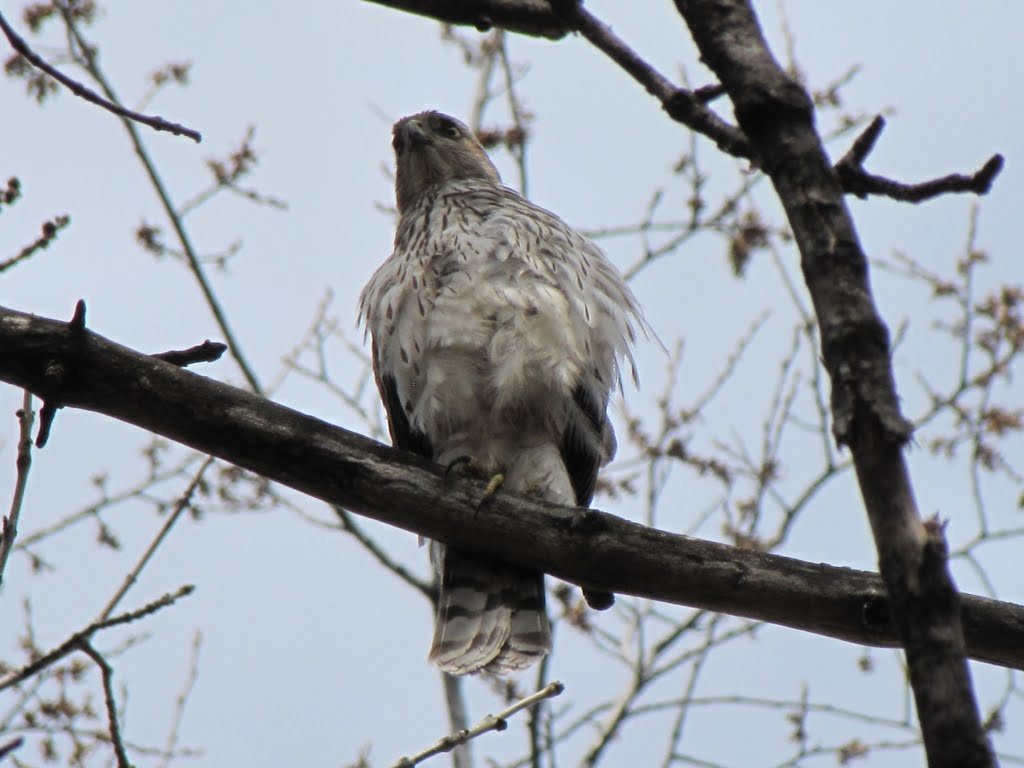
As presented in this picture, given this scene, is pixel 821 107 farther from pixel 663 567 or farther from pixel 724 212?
pixel 663 567

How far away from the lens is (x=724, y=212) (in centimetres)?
636

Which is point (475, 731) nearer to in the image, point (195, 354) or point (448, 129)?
point (195, 354)

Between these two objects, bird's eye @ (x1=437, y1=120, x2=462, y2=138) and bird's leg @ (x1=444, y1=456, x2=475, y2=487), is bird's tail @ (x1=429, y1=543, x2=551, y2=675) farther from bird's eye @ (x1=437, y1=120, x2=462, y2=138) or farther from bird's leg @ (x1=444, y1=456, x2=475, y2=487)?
bird's eye @ (x1=437, y1=120, x2=462, y2=138)

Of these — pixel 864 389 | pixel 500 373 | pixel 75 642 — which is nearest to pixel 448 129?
pixel 500 373

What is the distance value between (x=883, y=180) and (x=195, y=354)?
156 cm

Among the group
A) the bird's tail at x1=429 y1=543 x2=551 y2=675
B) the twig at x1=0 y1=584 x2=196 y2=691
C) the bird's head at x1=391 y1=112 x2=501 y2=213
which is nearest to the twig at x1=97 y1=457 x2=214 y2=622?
the twig at x1=0 y1=584 x2=196 y2=691

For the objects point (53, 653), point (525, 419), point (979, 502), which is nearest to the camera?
point (53, 653)

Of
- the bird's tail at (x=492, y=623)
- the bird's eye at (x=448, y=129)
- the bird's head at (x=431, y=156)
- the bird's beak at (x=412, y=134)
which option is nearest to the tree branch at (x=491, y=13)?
the bird's tail at (x=492, y=623)

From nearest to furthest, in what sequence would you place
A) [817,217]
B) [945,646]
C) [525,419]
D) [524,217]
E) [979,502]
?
[945,646]
[817,217]
[525,419]
[524,217]
[979,502]

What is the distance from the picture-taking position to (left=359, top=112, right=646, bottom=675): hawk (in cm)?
383

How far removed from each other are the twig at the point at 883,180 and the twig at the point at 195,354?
145cm

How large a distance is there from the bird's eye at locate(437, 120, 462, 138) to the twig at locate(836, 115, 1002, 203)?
Result: 3868 mm

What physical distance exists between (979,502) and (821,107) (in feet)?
6.96

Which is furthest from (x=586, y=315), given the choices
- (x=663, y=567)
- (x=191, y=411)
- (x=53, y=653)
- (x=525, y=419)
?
(x=53, y=653)
